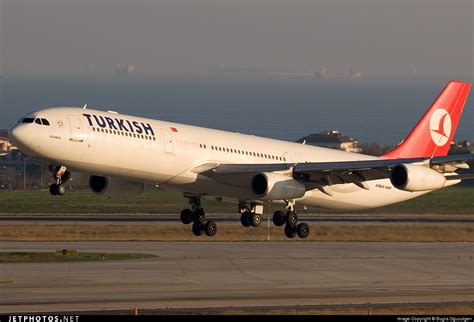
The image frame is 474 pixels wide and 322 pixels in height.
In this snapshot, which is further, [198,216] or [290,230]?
[198,216]

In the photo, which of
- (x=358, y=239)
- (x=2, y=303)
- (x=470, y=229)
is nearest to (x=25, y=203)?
(x=358, y=239)

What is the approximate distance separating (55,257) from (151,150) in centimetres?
1524

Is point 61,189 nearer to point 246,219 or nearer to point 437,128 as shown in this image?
point 246,219

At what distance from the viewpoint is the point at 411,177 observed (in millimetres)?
65250

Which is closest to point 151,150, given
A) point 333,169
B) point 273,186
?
point 273,186

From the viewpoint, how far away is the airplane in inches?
2304

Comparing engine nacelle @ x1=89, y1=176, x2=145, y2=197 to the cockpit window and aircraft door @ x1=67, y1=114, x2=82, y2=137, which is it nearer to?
aircraft door @ x1=67, y1=114, x2=82, y2=137

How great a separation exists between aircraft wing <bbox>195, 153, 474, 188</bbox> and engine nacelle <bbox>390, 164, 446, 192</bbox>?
0.42 metres

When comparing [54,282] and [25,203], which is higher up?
[25,203]

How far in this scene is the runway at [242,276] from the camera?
180 feet

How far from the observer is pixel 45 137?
189 ft

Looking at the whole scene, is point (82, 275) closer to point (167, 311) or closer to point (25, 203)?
point (167, 311)

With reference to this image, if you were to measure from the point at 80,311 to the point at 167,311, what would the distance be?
3655 mm
